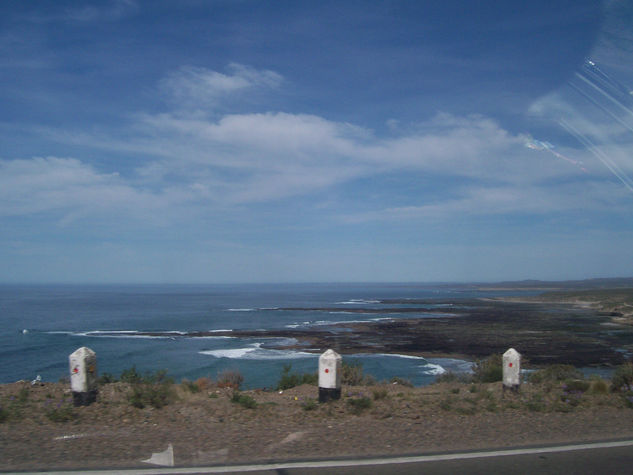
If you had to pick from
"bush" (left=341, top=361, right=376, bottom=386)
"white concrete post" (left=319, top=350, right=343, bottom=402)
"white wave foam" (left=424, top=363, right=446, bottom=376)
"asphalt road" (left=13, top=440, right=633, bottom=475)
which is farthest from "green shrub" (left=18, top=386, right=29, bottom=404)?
"white wave foam" (left=424, top=363, right=446, bottom=376)

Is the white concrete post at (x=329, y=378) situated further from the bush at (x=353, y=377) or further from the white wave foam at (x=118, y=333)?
the white wave foam at (x=118, y=333)

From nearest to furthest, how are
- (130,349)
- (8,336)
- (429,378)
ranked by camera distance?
(429,378)
(130,349)
(8,336)

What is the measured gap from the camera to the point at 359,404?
7.93 metres

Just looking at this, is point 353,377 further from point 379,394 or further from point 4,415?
point 4,415

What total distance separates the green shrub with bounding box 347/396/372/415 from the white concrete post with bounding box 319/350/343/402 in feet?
1.00

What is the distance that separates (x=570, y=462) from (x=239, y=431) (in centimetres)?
395

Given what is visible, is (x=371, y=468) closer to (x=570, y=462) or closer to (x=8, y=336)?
(x=570, y=462)

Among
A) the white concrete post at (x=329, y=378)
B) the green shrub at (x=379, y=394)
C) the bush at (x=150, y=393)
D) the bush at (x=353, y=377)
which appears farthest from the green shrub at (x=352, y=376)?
the bush at (x=150, y=393)

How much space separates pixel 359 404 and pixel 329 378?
2.02 ft

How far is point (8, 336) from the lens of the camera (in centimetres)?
5000

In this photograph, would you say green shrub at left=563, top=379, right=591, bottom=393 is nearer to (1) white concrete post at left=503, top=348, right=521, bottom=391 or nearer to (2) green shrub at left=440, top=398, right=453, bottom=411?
(1) white concrete post at left=503, top=348, right=521, bottom=391

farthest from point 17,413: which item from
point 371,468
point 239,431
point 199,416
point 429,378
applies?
point 429,378

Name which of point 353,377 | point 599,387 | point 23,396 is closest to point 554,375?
point 599,387

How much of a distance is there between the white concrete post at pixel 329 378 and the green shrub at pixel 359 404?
1.00ft
